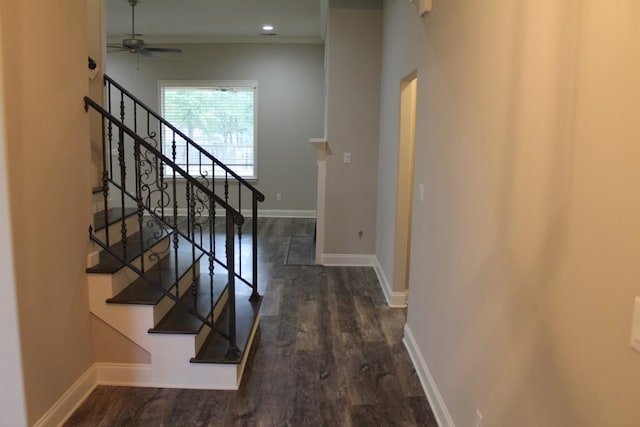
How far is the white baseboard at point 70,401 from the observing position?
229 centimetres

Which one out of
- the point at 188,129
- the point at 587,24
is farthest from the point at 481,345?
the point at 188,129

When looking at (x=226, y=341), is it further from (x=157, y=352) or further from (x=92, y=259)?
(x=92, y=259)

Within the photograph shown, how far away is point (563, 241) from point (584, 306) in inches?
7.1

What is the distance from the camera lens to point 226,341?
2.96m

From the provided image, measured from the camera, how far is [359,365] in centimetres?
309

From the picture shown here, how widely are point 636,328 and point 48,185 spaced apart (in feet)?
7.58

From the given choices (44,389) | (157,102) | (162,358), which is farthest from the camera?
(157,102)

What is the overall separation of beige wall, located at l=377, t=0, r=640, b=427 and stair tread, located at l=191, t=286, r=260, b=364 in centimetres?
117

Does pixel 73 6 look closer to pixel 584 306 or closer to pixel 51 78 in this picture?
pixel 51 78

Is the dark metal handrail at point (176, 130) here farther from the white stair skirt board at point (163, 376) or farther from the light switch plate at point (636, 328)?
the light switch plate at point (636, 328)

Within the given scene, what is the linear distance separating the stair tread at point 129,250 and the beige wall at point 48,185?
0.41ft

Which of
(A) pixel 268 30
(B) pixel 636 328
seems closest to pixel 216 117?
(A) pixel 268 30

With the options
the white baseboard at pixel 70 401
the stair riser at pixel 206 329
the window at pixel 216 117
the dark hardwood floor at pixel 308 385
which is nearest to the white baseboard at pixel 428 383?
the dark hardwood floor at pixel 308 385

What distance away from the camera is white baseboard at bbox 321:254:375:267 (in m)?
5.46
